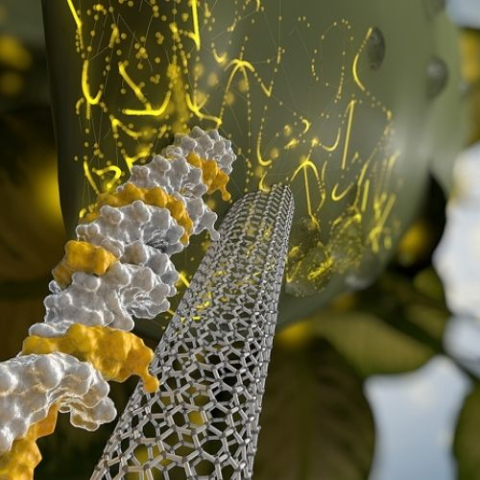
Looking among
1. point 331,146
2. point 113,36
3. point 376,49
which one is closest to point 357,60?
point 376,49

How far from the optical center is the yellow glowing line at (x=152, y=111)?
310 cm

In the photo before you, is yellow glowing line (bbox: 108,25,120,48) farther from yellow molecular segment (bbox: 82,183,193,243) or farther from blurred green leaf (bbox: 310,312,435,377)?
blurred green leaf (bbox: 310,312,435,377)

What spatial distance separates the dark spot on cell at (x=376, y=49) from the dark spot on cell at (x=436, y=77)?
93cm

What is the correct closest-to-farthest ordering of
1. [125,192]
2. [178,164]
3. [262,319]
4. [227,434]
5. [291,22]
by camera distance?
[227,434], [262,319], [125,192], [178,164], [291,22]

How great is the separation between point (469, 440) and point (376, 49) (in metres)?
4.16

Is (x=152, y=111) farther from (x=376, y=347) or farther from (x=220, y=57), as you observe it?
(x=376, y=347)

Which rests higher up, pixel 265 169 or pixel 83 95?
pixel 83 95

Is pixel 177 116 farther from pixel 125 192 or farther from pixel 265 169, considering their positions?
pixel 125 192

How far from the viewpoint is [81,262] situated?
1528 millimetres

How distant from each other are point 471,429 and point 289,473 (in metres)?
1.85

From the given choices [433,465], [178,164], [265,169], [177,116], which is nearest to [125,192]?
[178,164]

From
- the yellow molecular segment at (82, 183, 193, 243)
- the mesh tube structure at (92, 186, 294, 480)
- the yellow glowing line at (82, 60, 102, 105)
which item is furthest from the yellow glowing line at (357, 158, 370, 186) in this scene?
the yellow molecular segment at (82, 183, 193, 243)

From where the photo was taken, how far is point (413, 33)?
4.79m

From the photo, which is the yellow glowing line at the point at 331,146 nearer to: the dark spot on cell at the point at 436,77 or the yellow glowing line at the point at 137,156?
the yellow glowing line at the point at 137,156
